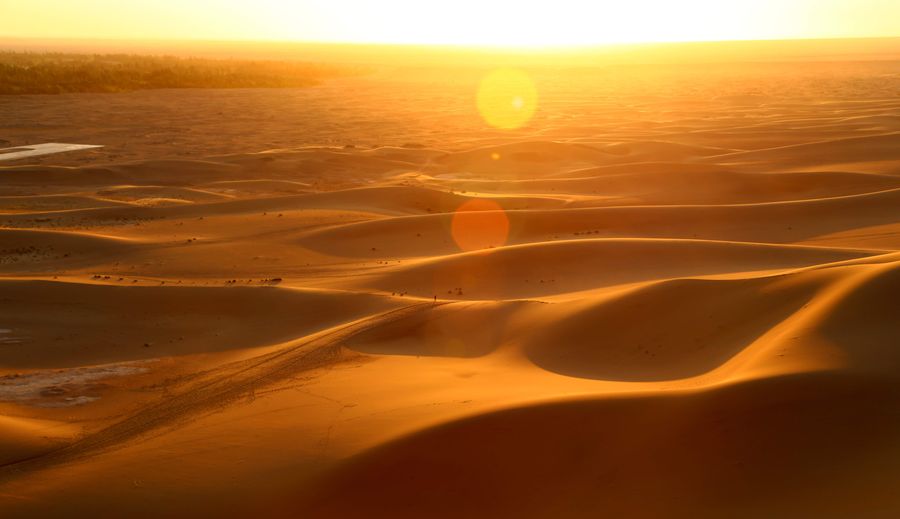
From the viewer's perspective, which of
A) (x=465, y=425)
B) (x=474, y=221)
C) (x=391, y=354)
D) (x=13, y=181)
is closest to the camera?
(x=465, y=425)

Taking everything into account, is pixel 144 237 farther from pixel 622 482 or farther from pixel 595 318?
pixel 622 482

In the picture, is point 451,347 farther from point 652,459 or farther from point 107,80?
point 107,80

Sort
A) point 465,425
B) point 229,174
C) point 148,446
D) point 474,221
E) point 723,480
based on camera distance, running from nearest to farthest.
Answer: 1. point 723,480
2. point 465,425
3. point 148,446
4. point 474,221
5. point 229,174

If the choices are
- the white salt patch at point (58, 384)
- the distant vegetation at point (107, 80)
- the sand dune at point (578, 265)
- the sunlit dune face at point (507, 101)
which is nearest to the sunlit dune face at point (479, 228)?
the sand dune at point (578, 265)

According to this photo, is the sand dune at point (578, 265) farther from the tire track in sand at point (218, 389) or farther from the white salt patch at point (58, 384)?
the white salt patch at point (58, 384)

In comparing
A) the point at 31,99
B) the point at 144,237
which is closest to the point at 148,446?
the point at 144,237

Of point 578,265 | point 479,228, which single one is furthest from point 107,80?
point 578,265
